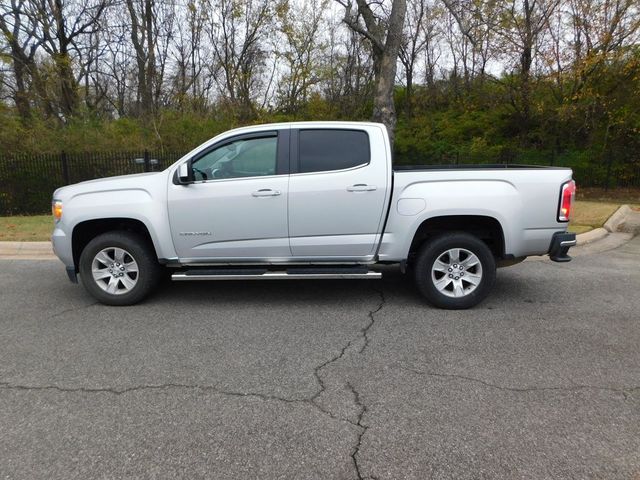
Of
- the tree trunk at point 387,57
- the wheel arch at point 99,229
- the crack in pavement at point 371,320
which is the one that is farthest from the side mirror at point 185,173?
the tree trunk at point 387,57

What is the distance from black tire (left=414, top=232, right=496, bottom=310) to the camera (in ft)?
16.5

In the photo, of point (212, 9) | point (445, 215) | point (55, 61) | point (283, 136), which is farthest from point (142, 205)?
point (212, 9)

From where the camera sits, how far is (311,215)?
197 inches

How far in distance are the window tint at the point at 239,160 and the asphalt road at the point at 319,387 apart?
1.50 metres

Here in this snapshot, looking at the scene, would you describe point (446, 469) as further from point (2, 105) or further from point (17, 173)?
point (2, 105)

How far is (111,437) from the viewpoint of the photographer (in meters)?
2.81

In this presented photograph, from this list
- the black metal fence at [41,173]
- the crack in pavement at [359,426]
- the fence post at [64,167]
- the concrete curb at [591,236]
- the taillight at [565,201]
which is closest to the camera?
the crack in pavement at [359,426]

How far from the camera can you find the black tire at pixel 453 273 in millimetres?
5023

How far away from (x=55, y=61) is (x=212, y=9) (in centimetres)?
906

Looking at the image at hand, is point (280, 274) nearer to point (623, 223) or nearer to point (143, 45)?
point (623, 223)

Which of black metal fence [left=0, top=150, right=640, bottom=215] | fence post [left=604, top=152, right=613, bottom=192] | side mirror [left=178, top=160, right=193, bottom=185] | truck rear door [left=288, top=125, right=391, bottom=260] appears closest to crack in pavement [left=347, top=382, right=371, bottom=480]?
truck rear door [left=288, top=125, right=391, bottom=260]

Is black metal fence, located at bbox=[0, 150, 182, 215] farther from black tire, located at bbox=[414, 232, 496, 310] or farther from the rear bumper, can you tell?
the rear bumper

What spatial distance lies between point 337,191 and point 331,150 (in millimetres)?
507

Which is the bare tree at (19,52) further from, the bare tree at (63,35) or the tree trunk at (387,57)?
the tree trunk at (387,57)
